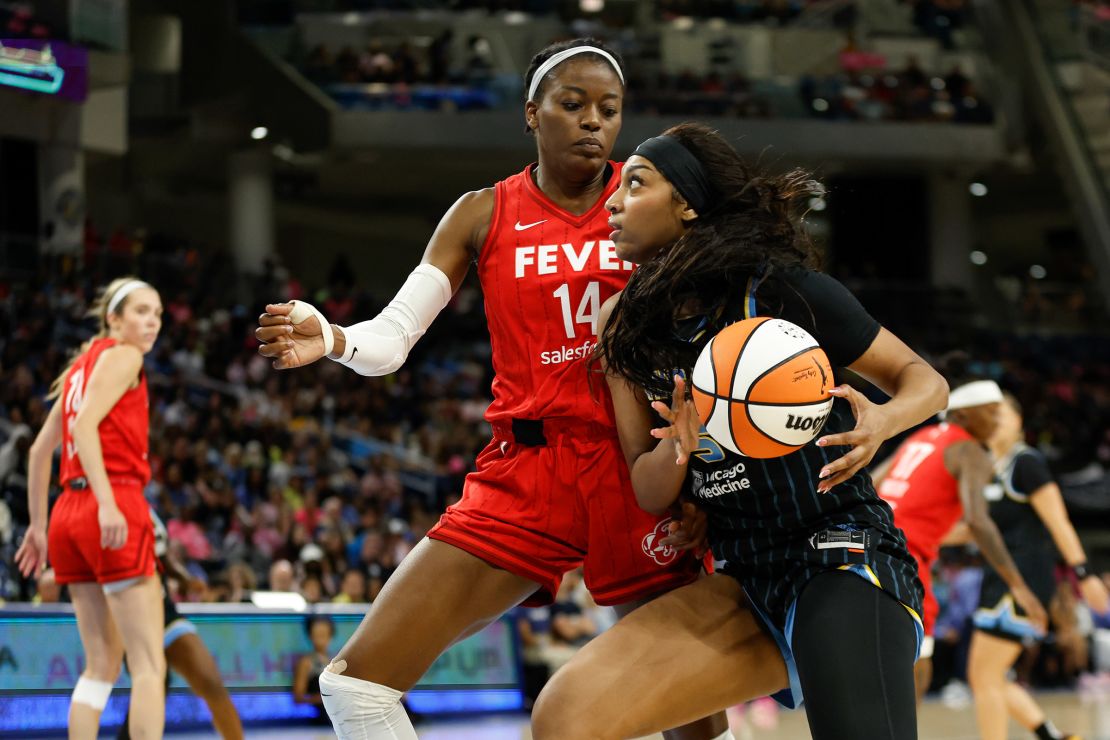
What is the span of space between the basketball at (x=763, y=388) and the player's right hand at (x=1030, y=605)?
4.37 m

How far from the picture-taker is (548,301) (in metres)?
3.68

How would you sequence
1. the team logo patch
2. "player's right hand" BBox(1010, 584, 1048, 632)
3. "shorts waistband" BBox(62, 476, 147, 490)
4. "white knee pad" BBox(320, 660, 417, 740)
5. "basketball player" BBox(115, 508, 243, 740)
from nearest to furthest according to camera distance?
"white knee pad" BBox(320, 660, 417, 740) → the team logo patch → "shorts waistband" BBox(62, 476, 147, 490) → "basketball player" BBox(115, 508, 243, 740) → "player's right hand" BBox(1010, 584, 1048, 632)

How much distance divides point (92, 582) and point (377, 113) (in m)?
15.9

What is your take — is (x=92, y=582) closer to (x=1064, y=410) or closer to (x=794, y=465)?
(x=794, y=465)

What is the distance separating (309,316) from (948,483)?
4142 millimetres

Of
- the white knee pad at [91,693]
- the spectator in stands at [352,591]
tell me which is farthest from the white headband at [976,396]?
the spectator in stands at [352,591]

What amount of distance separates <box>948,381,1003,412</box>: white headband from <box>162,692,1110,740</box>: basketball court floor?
9.08 feet

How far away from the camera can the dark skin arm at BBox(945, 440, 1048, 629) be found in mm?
6516

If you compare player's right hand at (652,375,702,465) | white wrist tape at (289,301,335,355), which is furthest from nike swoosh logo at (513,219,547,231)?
player's right hand at (652,375,702,465)

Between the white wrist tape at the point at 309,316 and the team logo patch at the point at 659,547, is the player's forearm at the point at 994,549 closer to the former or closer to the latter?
the team logo patch at the point at 659,547

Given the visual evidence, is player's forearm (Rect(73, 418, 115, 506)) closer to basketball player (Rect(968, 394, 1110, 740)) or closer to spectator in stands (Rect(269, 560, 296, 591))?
basketball player (Rect(968, 394, 1110, 740))

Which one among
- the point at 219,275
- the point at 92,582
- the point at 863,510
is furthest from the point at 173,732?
the point at 219,275

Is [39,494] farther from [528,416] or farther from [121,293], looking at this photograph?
[528,416]

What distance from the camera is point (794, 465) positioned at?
124 inches
